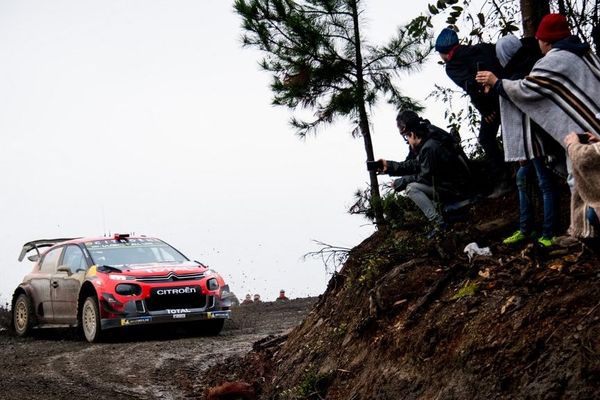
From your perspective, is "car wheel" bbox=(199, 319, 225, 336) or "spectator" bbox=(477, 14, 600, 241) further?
"car wheel" bbox=(199, 319, 225, 336)

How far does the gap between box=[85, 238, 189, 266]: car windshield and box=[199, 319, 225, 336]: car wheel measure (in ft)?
4.44

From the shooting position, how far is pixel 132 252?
51.0 feet

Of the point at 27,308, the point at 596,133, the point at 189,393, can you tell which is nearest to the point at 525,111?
the point at 596,133

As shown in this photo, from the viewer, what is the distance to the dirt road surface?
9.75m

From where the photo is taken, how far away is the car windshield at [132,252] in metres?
15.2

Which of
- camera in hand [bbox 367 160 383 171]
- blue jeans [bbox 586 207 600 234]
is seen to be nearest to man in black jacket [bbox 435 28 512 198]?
camera in hand [bbox 367 160 383 171]

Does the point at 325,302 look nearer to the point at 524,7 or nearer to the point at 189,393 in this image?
the point at 189,393

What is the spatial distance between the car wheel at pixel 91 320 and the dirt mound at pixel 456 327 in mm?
4749

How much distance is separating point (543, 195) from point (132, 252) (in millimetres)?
→ 9307

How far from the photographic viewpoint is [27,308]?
53.3 feet

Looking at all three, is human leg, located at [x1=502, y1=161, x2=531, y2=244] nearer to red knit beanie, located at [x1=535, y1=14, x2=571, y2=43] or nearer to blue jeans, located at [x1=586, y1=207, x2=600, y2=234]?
red knit beanie, located at [x1=535, y1=14, x2=571, y2=43]

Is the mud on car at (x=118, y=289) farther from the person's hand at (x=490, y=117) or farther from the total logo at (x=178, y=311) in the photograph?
the person's hand at (x=490, y=117)

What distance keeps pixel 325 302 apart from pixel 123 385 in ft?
7.68

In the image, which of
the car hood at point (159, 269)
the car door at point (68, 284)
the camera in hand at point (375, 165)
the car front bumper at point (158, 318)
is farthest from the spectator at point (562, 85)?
the car door at point (68, 284)
